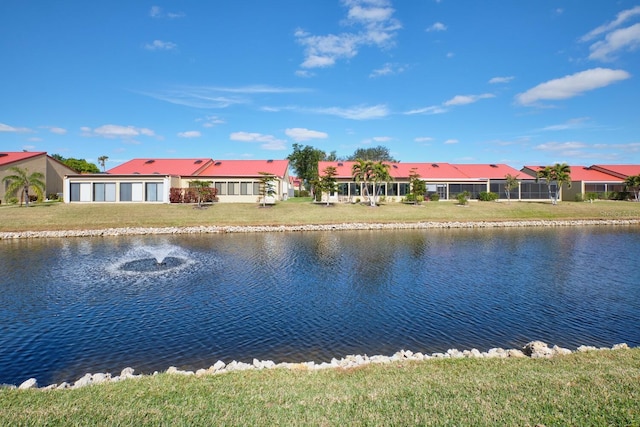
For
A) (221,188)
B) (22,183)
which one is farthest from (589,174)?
(22,183)

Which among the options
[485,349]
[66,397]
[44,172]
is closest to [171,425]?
[66,397]

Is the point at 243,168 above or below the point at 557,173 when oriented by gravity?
above

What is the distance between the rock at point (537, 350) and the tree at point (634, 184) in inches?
2756

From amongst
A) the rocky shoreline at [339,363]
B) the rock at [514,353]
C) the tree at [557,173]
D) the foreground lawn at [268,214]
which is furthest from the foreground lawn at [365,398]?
the tree at [557,173]

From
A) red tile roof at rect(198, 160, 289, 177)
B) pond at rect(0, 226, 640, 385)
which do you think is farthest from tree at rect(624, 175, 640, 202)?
red tile roof at rect(198, 160, 289, 177)

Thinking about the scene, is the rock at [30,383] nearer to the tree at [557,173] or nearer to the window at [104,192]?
the window at [104,192]

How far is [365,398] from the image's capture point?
7.52 m

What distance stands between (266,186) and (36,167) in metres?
33.6

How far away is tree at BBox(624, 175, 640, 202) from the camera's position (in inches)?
2500

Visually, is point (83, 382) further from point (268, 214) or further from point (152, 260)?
point (268, 214)

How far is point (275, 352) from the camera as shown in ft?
39.0

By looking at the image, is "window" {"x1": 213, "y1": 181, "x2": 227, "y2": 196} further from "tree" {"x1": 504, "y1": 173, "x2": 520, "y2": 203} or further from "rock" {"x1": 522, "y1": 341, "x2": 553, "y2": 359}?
"rock" {"x1": 522, "y1": 341, "x2": 553, "y2": 359}

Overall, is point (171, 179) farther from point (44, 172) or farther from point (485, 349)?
point (485, 349)

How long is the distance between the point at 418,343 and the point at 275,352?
462 cm
